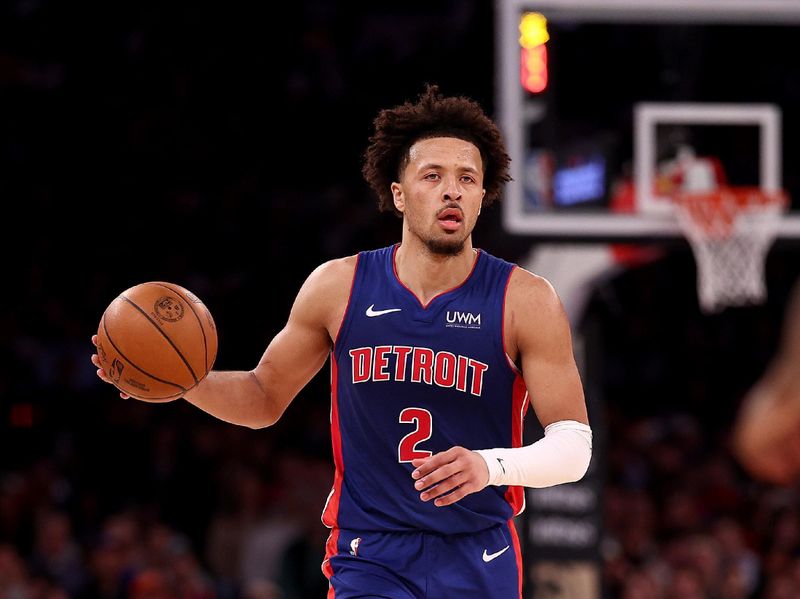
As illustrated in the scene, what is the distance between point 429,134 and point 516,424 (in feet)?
3.33

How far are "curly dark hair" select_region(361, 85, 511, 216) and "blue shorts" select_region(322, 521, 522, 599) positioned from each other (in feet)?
3.97

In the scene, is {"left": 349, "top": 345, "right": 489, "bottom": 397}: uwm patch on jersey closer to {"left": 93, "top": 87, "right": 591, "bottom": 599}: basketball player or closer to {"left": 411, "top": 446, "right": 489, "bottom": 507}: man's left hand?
{"left": 93, "top": 87, "right": 591, "bottom": 599}: basketball player

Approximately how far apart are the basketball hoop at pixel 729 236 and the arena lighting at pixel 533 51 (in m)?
1.16

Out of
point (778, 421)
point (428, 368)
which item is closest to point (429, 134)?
point (428, 368)

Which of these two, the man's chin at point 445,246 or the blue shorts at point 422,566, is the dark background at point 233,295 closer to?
the man's chin at point 445,246

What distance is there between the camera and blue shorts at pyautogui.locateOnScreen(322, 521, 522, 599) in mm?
4188

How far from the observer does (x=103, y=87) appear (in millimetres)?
13656

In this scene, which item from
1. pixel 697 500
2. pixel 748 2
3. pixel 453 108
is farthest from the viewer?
pixel 697 500

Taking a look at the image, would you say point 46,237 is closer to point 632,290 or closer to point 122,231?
point 122,231

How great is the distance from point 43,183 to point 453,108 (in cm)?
907

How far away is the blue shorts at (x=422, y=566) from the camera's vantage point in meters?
4.19

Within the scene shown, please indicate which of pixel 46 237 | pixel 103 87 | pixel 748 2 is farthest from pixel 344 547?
pixel 103 87

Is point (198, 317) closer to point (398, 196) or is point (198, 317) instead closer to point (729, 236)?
point (398, 196)

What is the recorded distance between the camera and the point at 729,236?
8.64m
